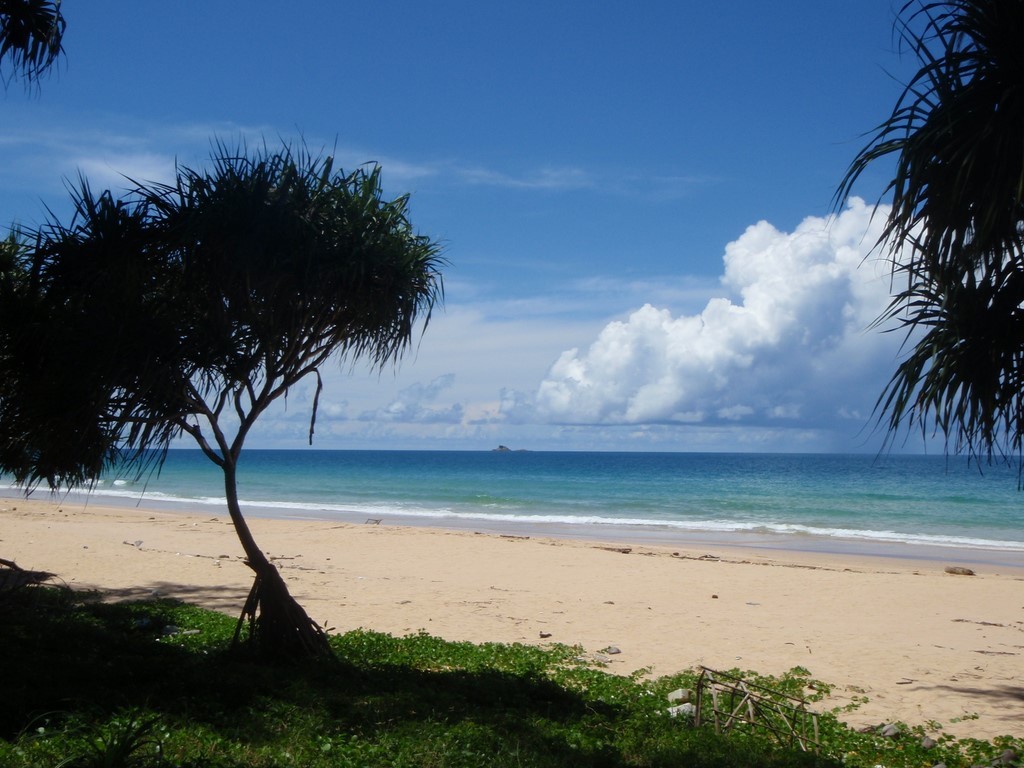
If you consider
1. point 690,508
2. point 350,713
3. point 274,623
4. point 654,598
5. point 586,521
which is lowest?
point 586,521

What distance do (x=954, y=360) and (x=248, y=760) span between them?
4700 millimetres

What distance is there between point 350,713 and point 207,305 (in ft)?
9.96

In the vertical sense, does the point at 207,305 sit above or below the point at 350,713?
above

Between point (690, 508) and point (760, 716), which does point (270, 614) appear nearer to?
point (760, 716)

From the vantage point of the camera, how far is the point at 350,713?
501 cm

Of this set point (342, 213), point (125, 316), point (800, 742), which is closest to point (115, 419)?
point (125, 316)

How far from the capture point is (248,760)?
403 centimetres

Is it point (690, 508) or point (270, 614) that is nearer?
point (270, 614)

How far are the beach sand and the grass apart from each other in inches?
47.1

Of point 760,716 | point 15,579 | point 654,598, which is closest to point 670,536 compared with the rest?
point 654,598

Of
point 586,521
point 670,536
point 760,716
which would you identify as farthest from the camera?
point 586,521

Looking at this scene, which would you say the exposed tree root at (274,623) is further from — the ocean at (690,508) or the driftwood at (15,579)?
the ocean at (690,508)

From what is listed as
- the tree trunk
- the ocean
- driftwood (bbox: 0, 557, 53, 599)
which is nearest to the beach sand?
driftwood (bbox: 0, 557, 53, 599)

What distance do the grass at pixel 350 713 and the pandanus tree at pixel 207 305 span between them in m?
0.91
